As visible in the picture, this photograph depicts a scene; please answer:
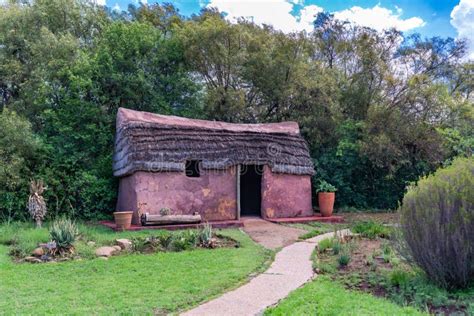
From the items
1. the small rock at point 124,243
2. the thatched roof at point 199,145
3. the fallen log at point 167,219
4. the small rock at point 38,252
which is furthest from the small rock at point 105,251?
the thatched roof at point 199,145

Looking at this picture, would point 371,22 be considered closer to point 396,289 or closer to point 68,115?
point 68,115

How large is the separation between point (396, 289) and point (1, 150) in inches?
454

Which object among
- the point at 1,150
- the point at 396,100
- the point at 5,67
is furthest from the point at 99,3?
the point at 396,100

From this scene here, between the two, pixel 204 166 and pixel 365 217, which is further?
pixel 365 217

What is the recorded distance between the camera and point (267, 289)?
18.0 ft

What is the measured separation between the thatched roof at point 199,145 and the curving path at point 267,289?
5283 millimetres

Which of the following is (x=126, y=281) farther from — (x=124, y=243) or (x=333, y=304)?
(x=333, y=304)

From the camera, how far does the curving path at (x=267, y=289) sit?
15.2 feet

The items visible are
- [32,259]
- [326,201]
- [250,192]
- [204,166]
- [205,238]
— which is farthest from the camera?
[250,192]

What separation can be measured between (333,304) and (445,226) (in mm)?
1907

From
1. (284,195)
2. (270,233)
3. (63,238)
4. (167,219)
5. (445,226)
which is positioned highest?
(284,195)

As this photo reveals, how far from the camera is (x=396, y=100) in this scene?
1667 centimetres

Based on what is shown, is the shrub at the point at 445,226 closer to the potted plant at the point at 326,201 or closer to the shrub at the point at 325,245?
the shrub at the point at 325,245

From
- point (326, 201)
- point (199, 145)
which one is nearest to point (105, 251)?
point (199, 145)
